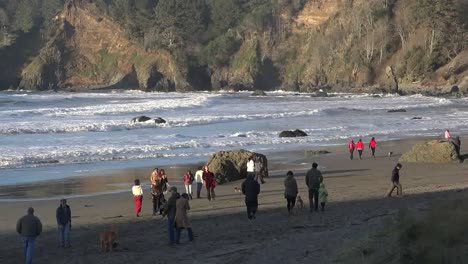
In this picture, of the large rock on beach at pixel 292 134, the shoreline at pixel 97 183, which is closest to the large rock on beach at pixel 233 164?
the shoreline at pixel 97 183

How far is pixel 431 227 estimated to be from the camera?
9453 millimetres

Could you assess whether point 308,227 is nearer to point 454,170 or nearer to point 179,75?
point 454,170

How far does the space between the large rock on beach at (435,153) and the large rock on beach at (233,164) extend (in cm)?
561

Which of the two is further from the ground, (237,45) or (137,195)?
(237,45)

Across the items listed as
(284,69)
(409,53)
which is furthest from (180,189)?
(284,69)

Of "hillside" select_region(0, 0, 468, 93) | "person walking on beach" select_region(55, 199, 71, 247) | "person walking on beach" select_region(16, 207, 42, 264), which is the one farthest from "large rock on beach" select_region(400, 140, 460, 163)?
"hillside" select_region(0, 0, 468, 93)

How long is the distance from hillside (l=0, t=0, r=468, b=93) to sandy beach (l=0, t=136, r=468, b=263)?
6372cm

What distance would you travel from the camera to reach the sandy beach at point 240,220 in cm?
1238

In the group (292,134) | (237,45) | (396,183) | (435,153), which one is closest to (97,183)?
(396,183)

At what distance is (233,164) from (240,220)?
23.3 ft

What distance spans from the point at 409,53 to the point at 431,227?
285ft

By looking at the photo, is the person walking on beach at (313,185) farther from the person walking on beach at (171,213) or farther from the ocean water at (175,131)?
the ocean water at (175,131)

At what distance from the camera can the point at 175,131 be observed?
141ft

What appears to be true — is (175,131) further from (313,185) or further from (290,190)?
(290,190)
